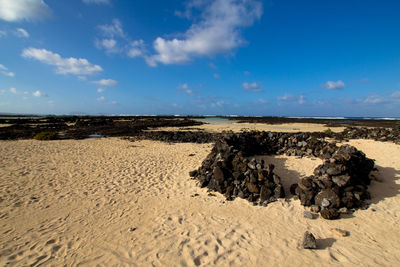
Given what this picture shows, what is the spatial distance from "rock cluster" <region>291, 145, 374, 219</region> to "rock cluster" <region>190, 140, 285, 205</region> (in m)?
0.84

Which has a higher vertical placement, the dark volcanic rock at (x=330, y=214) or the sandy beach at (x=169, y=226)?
the dark volcanic rock at (x=330, y=214)

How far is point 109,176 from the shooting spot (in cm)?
880

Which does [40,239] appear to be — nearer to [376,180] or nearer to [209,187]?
[209,187]

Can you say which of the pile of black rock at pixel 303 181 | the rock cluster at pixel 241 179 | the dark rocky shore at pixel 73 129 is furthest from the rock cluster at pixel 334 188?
the dark rocky shore at pixel 73 129

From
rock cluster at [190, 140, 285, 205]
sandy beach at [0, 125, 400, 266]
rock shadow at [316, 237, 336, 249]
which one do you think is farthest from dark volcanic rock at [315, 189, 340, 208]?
rock shadow at [316, 237, 336, 249]

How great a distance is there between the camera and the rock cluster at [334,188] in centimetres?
551

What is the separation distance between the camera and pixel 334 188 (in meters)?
5.75

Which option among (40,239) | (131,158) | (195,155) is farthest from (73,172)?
(195,155)

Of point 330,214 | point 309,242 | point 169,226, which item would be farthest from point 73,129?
point 330,214

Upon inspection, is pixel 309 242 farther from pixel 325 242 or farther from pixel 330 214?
pixel 330 214

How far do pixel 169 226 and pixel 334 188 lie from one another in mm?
5416

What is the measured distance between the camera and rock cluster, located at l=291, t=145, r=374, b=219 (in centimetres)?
551

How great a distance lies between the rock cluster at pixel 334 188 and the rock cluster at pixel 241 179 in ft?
2.76

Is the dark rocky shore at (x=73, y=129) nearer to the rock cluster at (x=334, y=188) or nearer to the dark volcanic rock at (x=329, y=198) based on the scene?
the rock cluster at (x=334, y=188)
